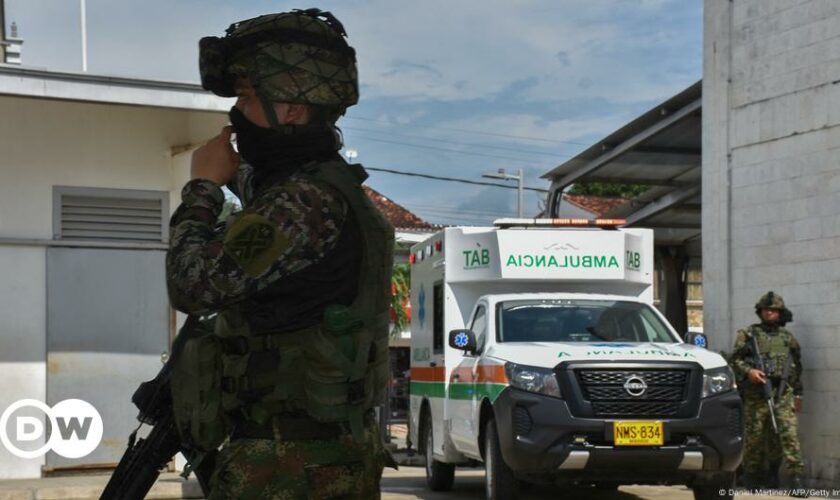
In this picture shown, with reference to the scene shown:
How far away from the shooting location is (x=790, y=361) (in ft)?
41.6

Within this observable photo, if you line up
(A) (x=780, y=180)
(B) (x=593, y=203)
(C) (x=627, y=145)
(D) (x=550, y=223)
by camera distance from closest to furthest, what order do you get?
(D) (x=550, y=223) → (A) (x=780, y=180) → (C) (x=627, y=145) → (B) (x=593, y=203)

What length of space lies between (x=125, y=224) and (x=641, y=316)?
5.02 m

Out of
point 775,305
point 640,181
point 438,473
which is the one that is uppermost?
point 640,181

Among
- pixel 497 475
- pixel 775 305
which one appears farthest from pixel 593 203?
pixel 497 475

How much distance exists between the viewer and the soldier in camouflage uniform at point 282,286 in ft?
9.80

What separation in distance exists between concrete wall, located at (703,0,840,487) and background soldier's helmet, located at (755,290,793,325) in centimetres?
39

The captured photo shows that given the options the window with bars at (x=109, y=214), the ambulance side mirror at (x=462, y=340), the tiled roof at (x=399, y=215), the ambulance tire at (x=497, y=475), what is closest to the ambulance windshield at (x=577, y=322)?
the ambulance side mirror at (x=462, y=340)

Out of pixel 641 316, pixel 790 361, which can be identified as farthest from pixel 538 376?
pixel 790 361

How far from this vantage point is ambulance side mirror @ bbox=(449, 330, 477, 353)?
10750mm

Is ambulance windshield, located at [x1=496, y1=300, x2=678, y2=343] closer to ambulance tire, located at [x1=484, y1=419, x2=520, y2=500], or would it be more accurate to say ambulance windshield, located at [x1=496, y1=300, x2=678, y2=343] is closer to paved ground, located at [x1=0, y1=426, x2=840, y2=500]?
ambulance tire, located at [x1=484, y1=419, x2=520, y2=500]

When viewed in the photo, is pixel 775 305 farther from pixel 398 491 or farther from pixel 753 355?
pixel 398 491

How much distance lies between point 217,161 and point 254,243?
0.92 ft

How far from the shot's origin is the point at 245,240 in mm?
2971

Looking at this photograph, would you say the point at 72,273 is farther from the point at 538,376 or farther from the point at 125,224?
the point at 538,376
